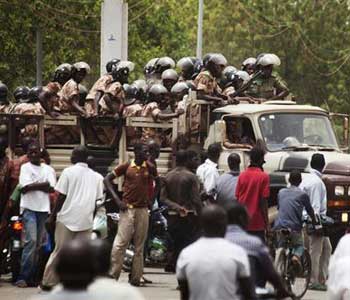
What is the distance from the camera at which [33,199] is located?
1627 cm

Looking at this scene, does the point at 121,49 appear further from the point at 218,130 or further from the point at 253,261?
the point at 253,261

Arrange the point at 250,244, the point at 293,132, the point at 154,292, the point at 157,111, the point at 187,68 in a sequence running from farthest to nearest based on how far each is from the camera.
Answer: the point at 187,68 → the point at 157,111 → the point at 293,132 → the point at 154,292 → the point at 250,244

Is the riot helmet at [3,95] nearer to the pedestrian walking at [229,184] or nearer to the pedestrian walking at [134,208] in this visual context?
the pedestrian walking at [134,208]

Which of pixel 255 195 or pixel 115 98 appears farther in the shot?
pixel 115 98

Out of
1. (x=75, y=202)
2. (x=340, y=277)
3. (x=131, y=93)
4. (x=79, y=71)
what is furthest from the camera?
(x=131, y=93)

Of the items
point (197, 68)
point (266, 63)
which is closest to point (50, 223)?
point (266, 63)

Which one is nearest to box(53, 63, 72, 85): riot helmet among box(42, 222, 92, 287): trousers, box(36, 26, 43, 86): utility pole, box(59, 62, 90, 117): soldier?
box(59, 62, 90, 117): soldier

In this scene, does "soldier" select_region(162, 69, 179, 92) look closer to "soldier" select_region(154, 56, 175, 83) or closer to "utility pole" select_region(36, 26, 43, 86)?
"soldier" select_region(154, 56, 175, 83)

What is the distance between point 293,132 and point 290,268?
402 cm

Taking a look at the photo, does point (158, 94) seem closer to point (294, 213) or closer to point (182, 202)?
point (182, 202)

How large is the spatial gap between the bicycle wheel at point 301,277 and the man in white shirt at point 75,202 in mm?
2309

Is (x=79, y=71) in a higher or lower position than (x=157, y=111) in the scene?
higher

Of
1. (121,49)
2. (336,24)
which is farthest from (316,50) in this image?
(121,49)

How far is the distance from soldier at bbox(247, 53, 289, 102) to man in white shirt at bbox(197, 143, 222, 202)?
3.14m
